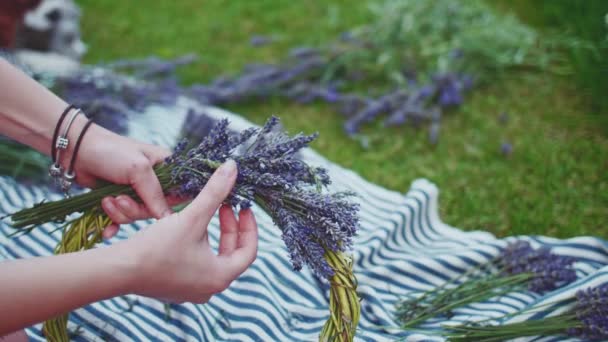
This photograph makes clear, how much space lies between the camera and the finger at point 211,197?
3.64ft

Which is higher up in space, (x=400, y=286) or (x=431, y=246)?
(x=431, y=246)

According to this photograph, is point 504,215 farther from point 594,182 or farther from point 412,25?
point 412,25

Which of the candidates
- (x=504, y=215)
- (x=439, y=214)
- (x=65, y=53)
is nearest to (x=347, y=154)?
(x=439, y=214)

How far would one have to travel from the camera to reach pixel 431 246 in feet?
6.11

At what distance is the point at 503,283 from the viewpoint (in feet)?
5.22

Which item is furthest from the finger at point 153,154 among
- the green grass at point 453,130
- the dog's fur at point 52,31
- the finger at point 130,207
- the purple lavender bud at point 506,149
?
the dog's fur at point 52,31

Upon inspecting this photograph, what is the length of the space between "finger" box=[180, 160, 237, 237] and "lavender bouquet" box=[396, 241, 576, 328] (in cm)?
68

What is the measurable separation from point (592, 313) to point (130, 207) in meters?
1.18

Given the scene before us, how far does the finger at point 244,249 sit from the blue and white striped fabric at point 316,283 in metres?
0.39

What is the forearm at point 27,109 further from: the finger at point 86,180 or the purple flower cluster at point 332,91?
the purple flower cluster at point 332,91

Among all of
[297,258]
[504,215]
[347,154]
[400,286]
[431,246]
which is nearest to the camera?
[297,258]

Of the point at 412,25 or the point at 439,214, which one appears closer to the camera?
the point at 439,214

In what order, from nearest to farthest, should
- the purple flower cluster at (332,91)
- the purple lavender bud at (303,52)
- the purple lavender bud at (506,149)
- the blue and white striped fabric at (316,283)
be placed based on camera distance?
the blue and white striped fabric at (316,283) → the purple lavender bud at (506,149) → the purple flower cluster at (332,91) → the purple lavender bud at (303,52)

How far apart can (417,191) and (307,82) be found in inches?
A: 45.5
